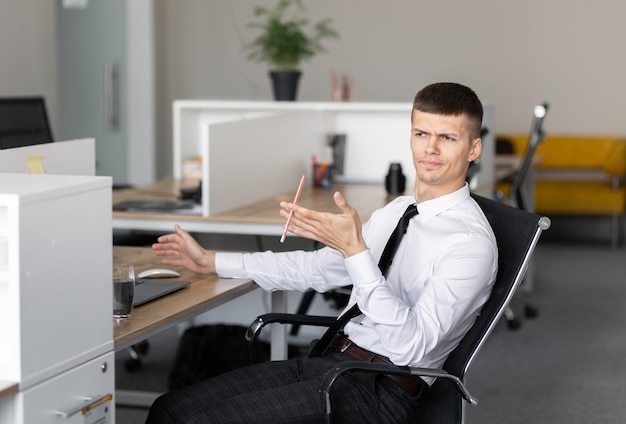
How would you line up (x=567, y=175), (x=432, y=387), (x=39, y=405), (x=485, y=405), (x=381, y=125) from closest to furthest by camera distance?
(x=39, y=405)
(x=432, y=387)
(x=485, y=405)
(x=381, y=125)
(x=567, y=175)

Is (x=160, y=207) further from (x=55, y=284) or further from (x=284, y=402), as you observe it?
(x=55, y=284)

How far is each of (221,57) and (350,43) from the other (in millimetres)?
1189

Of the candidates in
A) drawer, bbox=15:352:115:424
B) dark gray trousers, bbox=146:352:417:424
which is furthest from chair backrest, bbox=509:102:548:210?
drawer, bbox=15:352:115:424

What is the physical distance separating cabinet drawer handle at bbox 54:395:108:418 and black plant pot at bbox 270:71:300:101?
314 cm

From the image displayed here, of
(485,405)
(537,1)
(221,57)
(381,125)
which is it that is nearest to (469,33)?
(537,1)

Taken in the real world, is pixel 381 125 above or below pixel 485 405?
above

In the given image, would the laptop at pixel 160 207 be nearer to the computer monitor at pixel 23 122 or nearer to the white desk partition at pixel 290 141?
the white desk partition at pixel 290 141

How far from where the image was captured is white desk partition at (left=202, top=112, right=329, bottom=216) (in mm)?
3632

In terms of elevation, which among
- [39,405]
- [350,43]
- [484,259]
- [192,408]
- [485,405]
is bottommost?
[485,405]

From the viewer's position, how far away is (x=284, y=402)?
6.61 ft

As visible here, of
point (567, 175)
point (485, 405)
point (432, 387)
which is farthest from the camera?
point (567, 175)

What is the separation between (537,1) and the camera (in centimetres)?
801

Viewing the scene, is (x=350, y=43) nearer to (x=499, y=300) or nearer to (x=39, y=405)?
(x=499, y=300)

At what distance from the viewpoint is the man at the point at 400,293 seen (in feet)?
6.57
